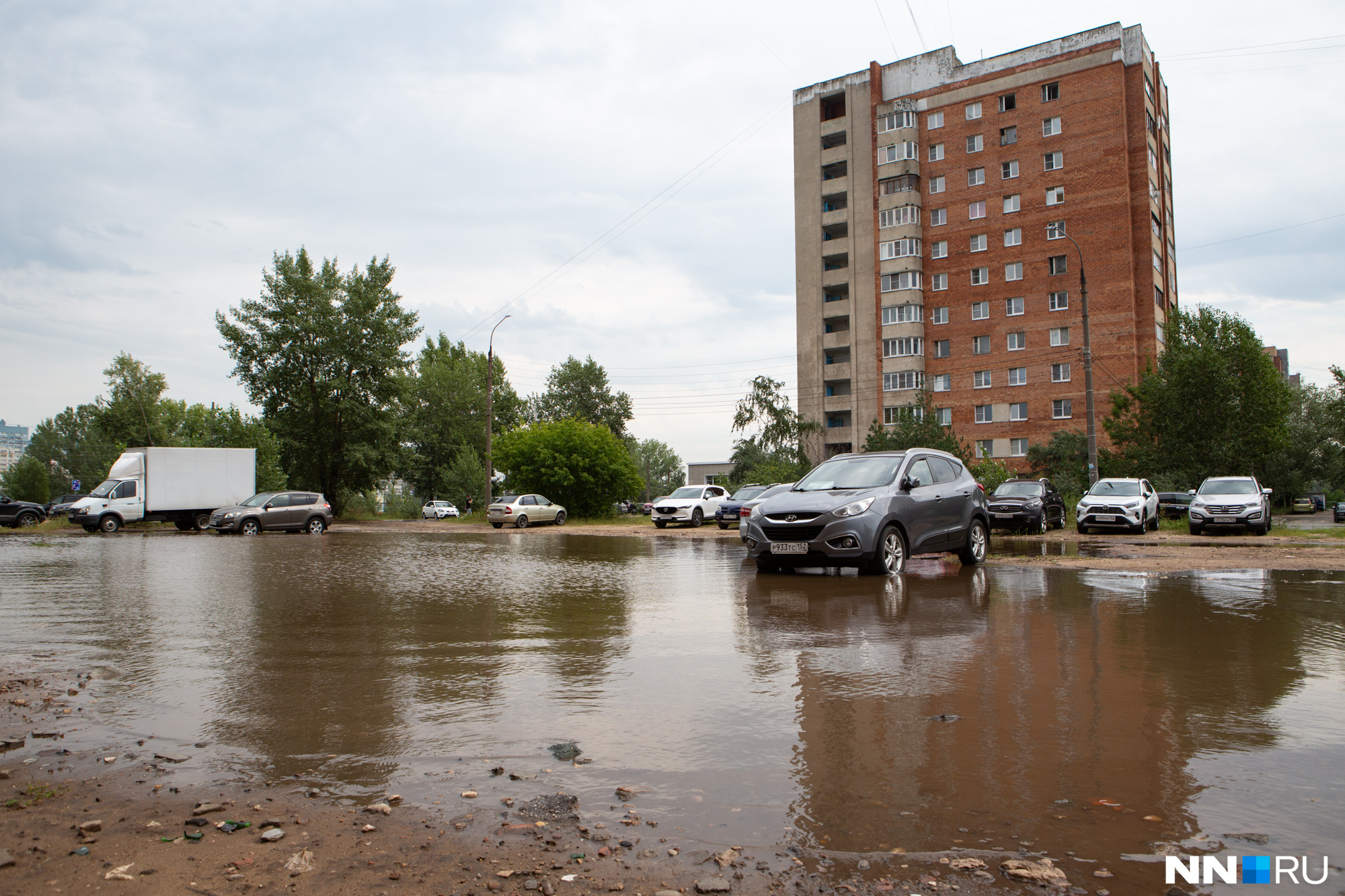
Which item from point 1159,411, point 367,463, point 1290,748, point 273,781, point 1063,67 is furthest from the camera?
point 1063,67

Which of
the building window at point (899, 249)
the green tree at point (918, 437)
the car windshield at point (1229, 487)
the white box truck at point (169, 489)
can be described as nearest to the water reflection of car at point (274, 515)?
the white box truck at point (169, 489)

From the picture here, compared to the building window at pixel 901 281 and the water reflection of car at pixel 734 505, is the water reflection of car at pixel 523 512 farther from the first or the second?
the building window at pixel 901 281

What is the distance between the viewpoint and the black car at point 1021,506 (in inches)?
957

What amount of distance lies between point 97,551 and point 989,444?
57655 millimetres

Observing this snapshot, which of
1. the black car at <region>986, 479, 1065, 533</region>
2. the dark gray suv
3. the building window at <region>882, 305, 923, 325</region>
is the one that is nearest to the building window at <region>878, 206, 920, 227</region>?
the building window at <region>882, 305, 923, 325</region>

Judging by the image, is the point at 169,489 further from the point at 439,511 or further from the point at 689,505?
the point at 439,511

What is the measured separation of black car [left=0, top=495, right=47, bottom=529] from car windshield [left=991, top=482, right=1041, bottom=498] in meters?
37.7

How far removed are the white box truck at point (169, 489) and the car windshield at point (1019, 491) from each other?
90.4 feet

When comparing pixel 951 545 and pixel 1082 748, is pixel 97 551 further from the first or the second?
pixel 1082 748

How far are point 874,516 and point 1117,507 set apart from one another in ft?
50.9

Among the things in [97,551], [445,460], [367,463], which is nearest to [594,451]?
[367,463]

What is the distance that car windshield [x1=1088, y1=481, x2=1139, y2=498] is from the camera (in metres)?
24.5

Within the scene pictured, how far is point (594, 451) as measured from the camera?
134ft

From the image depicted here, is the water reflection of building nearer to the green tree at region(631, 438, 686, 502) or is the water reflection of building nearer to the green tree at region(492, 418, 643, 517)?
the green tree at region(492, 418, 643, 517)
